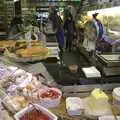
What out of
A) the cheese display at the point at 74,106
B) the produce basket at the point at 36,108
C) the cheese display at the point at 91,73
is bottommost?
the cheese display at the point at 74,106

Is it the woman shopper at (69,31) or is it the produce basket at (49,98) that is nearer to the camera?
the produce basket at (49,98)

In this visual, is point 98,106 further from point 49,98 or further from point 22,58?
point 22,58

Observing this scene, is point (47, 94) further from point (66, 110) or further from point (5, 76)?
point (5, 76)

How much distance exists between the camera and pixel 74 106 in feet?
3.92

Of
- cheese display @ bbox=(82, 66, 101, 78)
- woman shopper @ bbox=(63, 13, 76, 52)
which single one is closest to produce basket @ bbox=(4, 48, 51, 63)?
cheese display @ bbox=(82, 66, 101, 78)

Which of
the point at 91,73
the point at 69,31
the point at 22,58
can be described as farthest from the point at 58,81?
the point at 69,31

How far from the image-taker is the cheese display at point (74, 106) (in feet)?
3.81

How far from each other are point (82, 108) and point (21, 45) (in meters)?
1.02

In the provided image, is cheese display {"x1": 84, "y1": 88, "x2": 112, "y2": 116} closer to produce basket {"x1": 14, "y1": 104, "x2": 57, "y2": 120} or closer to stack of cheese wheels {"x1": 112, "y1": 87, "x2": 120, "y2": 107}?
stack of cheese wheels {"x1": 112, "y1": 87, "x2": 120, "y2": 107}

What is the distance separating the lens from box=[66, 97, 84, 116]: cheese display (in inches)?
45.8

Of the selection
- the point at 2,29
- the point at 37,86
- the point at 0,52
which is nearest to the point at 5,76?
the point at 37,86

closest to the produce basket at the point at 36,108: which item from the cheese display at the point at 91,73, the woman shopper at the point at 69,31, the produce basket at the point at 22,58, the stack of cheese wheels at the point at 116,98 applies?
the stack of cheese wheels at the point at 116,98

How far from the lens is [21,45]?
205cm

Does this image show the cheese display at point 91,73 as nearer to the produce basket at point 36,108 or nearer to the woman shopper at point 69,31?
the produce basket at point 36,108
